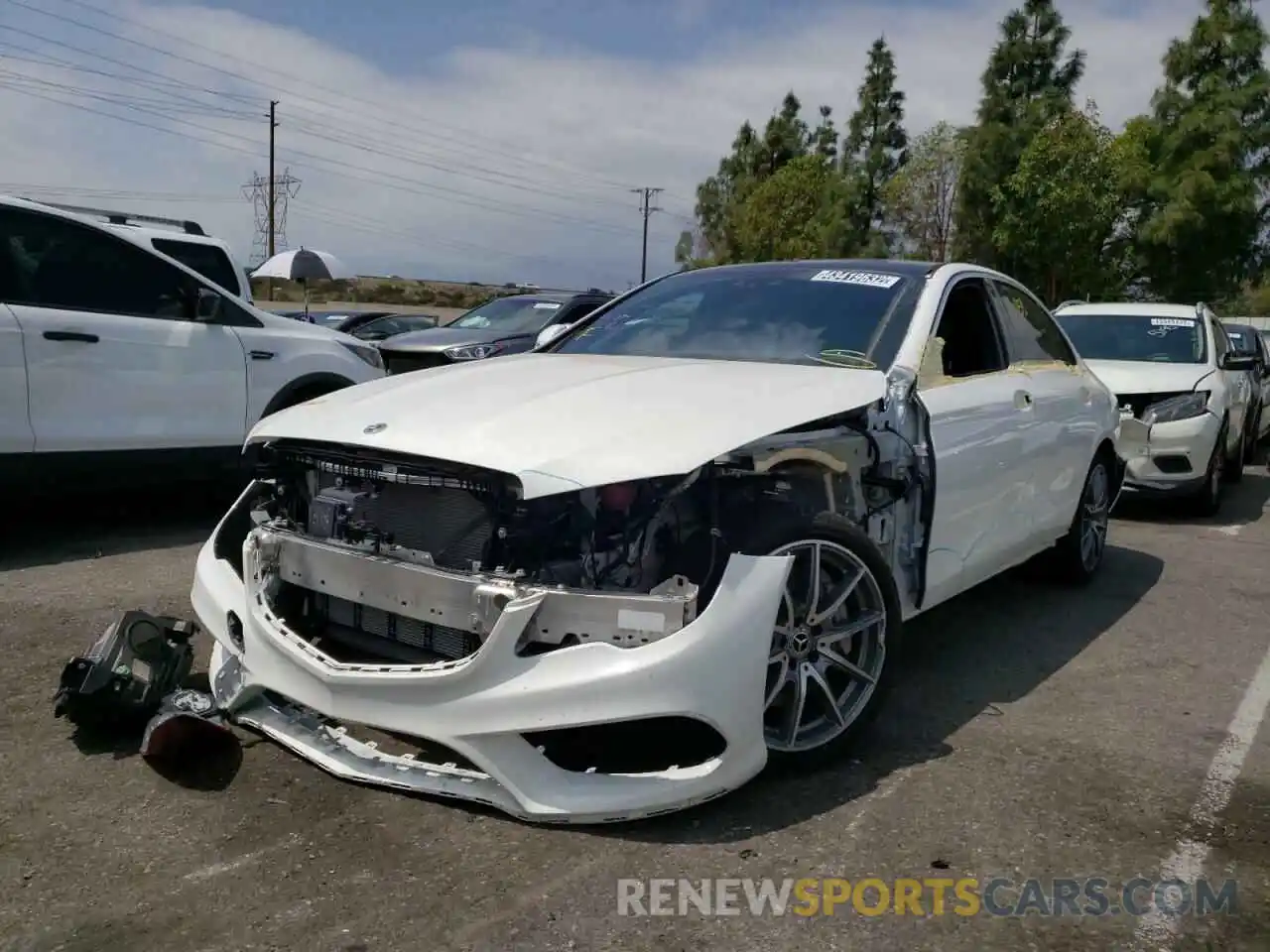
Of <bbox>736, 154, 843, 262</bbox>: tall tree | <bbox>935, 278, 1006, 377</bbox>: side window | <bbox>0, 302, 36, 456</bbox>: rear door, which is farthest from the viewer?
<bbox>736, 154, 843, 262</bbox>: tall tree

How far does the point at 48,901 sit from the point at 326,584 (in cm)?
107

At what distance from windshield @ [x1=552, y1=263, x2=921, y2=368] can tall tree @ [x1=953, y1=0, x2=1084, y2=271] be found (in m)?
28.0

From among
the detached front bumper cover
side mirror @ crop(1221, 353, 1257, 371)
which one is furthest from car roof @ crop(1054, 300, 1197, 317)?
the detached front bumper cover

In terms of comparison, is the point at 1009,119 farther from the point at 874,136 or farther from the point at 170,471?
the point at 170,471

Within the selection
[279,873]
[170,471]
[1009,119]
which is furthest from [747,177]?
[279,873]

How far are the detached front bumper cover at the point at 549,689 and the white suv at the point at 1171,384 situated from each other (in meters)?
5.52

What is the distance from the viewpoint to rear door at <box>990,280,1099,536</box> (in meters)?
5.03

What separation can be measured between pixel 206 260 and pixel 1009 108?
33704 millimetres

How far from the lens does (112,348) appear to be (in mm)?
5996

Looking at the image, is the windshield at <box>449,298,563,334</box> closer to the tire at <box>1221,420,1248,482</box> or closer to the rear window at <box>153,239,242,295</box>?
the rear window at <box>153,239,242,295</box>

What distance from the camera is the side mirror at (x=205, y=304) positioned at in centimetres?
639

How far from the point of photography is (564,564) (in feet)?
9.87

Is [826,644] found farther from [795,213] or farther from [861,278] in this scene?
[795,213]

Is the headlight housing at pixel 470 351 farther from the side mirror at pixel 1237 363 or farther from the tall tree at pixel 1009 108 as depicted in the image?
the tall tree at pixel 1009 108
